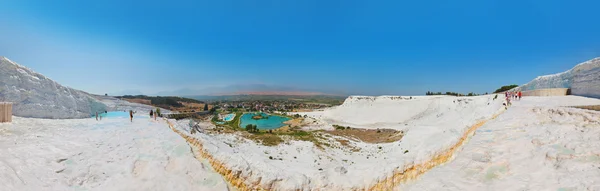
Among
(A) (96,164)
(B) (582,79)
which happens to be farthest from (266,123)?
(A) (96,164)

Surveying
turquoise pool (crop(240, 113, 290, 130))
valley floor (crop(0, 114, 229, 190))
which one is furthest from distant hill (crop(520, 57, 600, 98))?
turquoise pool (crop(240, 113, 290, 130))

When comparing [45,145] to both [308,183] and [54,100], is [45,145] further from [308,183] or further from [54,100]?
[54,100]

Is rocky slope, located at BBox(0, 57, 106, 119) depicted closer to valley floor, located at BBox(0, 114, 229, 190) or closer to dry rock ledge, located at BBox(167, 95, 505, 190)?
valley floor, located at BBox(0, 114, 229, 190)

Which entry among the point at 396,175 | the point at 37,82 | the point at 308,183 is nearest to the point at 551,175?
the point at 396,175

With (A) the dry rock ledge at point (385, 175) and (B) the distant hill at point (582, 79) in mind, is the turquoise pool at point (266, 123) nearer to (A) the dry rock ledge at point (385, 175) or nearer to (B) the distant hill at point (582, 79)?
(B) the distant hill at point (582, 79)

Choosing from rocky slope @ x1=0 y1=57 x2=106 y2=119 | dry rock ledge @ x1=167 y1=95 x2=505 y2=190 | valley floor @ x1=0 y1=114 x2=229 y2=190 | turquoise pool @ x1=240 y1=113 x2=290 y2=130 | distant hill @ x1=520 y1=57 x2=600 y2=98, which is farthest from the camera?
turquoise pool @ x1=240 y1=113 x2=290 y2=130

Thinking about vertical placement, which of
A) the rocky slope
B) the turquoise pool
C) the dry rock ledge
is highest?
the rocky slope

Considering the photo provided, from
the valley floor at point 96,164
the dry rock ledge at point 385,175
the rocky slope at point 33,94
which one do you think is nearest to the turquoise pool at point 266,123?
the rocky slope at point 33,94
